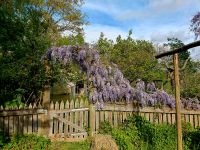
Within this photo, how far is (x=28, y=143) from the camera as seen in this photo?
10.7 m

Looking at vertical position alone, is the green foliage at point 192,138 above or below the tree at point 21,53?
below

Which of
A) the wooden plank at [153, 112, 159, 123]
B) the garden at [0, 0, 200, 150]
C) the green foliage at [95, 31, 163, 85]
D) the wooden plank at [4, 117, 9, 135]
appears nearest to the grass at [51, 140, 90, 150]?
the garden at [0, 0, 200, 150]

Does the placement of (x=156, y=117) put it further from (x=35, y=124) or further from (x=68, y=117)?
(x=35, y=124)

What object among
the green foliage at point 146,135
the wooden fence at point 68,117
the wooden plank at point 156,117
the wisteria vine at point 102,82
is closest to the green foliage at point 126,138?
the green foliage at point 146,135

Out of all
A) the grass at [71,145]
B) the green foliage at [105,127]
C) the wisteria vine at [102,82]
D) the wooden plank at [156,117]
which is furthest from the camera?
the wooden plank at [156,117]

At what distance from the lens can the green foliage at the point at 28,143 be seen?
10.5 metres

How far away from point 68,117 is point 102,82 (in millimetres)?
1562

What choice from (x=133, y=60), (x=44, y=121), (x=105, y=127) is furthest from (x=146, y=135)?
(x=133, y=60)

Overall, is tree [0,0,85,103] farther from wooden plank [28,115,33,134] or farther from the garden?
wooden plank [28,115,33,134]

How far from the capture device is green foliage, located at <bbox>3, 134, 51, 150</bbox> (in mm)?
10500

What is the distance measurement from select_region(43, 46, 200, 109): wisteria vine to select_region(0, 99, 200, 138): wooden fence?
295mm

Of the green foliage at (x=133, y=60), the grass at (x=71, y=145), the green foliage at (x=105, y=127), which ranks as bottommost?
the grass at (x=71, y=145)

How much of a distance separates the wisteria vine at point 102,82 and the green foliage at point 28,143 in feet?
7.19

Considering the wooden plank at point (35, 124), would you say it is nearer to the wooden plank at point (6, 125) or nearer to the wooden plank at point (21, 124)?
the wooden plank at point (21, 124)
